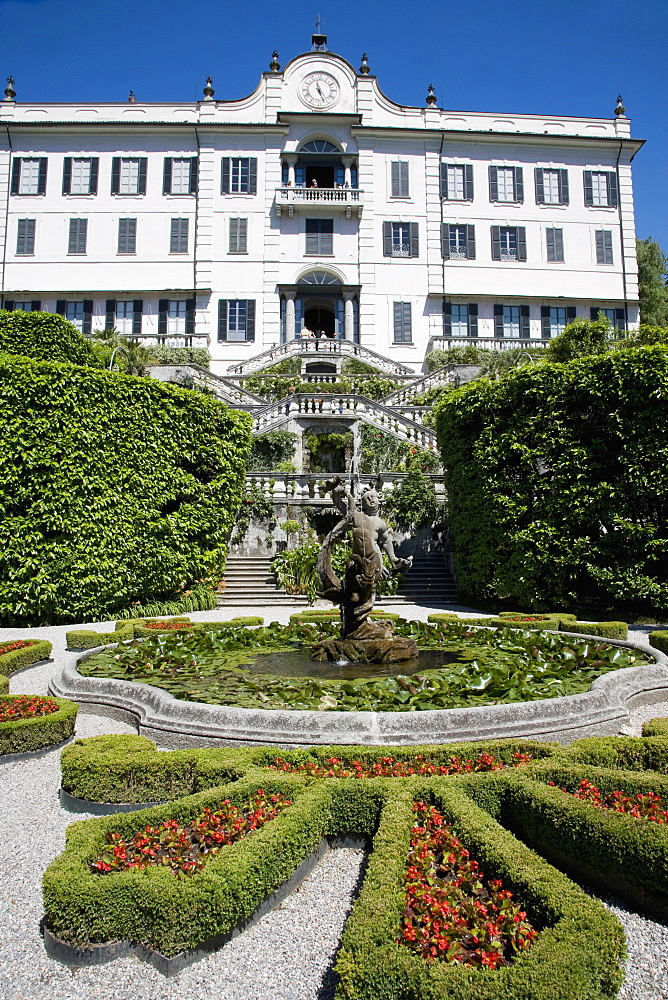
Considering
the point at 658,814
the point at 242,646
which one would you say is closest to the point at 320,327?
the point at 242,646

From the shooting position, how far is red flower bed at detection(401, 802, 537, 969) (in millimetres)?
3117

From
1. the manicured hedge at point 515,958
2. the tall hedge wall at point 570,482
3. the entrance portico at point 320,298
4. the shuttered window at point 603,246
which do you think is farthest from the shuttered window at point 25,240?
the manicured hedge at point 515,958

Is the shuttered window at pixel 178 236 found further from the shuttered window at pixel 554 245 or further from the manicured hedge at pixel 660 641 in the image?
the manicured hedge at pixel 660 641

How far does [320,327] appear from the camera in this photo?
39.1 m

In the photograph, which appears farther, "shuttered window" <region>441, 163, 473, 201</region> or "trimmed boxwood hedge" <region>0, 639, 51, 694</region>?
"shuttered window" <region>441, 163, 473, 201</region>

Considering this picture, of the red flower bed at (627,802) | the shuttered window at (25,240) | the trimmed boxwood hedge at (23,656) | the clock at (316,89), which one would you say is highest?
the clock at (316,89)

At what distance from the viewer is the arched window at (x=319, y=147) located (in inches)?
1411

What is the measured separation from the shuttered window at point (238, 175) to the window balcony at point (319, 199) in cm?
170

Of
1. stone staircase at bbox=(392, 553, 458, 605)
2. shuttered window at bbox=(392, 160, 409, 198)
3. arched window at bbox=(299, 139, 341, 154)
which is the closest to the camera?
stone staircase at bbox=(392, 553, 458, 605)

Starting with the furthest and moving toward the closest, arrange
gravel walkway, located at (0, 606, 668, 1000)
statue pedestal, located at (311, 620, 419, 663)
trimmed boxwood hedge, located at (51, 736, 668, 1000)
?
statue pedestal, located at (311, 620, 419, 663)
gravel walkway, located at (0, 606, 668, 1000)
trimmed boxwood hedge, located at (51, 736, 668, 1000)

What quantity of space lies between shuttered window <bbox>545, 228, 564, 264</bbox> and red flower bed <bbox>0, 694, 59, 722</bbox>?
117 feet

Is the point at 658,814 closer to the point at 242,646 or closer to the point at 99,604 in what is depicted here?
the point at 242,646

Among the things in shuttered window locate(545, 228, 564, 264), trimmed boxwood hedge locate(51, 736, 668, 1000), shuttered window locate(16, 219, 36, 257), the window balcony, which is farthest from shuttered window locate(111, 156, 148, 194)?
trimmed boxwood hedge locate(51, 736, 668, 1000)

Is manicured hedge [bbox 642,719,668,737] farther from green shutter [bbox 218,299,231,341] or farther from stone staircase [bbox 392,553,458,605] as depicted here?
green shutter [bbox 218,299,231,341]
